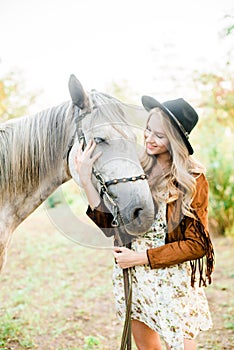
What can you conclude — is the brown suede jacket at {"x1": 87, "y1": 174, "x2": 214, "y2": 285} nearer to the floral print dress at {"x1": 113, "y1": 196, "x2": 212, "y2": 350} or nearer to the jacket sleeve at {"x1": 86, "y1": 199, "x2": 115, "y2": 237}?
the floral print dress at {"x1": 113, "y1": 196, "x2": 212, "y2": 350}

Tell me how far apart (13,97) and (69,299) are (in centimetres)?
556

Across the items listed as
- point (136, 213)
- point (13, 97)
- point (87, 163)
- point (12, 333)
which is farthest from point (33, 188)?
point (13, 97)

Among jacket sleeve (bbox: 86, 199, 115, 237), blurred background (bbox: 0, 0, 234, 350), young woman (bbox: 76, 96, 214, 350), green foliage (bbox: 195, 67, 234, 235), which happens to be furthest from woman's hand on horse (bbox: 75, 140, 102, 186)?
green foliage (bbox: 195, 67, 234, 235)

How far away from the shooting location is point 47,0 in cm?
1141

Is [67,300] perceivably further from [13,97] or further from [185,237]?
[13,97]

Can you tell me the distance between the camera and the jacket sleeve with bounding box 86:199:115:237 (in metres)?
2.00

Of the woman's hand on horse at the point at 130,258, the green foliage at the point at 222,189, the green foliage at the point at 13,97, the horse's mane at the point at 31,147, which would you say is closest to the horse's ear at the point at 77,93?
the horse's mane at the point at 31,147

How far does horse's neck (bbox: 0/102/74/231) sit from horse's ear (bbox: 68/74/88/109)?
220 millimetres

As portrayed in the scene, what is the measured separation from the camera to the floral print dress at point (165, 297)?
1.93 m

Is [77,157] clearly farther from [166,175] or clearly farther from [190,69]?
[190,69]

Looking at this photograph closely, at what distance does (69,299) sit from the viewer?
4.60 meters

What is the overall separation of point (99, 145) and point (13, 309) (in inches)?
115

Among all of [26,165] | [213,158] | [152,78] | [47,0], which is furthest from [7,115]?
[26,165]

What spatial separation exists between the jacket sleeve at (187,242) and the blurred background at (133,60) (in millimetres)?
2704
